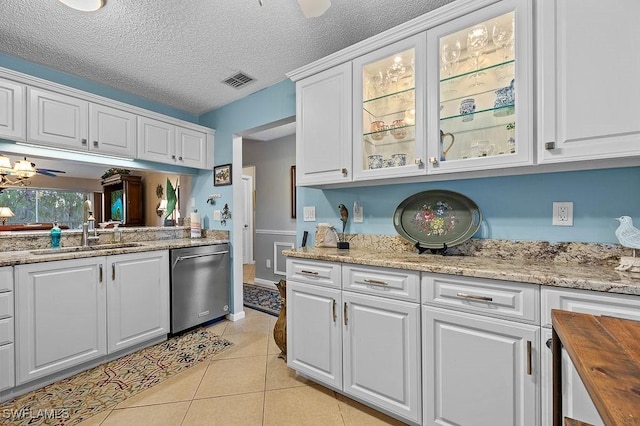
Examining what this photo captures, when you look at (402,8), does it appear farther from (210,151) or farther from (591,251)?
(210,151)

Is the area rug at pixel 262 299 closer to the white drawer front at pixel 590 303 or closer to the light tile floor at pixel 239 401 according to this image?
the light tile floor at pixel 239 401

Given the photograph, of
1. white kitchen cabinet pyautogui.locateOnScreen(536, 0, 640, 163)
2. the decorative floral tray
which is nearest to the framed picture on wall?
the decorative floral tray

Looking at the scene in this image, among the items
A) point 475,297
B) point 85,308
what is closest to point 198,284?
point 85,308

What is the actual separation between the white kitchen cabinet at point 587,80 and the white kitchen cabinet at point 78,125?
3222 millimetres

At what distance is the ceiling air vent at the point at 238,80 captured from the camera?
264cm

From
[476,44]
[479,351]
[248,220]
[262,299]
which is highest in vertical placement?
[476,44]

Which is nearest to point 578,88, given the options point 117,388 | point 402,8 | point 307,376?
point 402,8

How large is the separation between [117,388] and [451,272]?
2300 millimetres

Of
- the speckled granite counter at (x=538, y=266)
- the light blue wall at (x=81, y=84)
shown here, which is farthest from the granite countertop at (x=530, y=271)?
the light blue wall at (x=81, y=84)

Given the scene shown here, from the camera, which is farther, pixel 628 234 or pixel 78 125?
pixel 78 125

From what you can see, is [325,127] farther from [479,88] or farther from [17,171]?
[17,171]

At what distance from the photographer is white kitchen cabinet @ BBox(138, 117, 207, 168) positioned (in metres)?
2.83

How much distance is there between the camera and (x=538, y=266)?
1.39 m

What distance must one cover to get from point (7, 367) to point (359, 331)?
7.31ft
